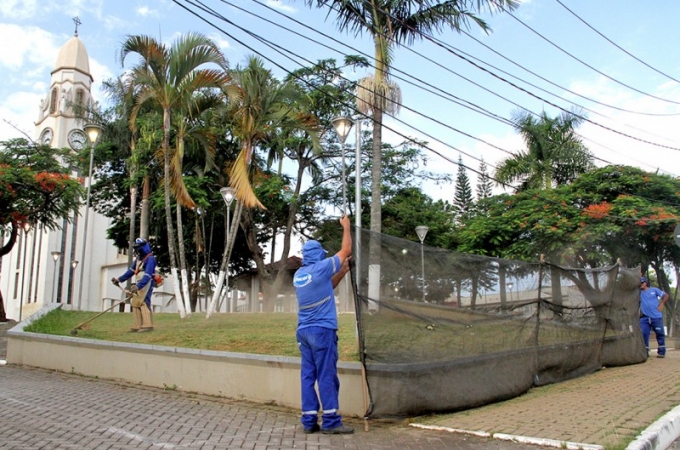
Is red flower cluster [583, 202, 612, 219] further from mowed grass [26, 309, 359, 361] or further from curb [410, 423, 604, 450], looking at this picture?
curb [410, 423, 604, 450]

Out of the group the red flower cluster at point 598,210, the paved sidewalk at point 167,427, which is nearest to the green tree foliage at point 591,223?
the red flower cluster at point 598,210

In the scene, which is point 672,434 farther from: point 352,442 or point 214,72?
point 214,72

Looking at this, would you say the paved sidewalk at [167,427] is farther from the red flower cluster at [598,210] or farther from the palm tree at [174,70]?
the red flower cluster at [598,210]

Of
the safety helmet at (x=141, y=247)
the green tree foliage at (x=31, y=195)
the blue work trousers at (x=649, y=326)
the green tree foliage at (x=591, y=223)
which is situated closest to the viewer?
the safety helmet at (x=141, y=247)

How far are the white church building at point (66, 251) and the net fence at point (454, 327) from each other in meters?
34.0

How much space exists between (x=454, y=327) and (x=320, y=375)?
1.83 m

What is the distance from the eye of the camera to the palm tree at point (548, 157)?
25.4 metres

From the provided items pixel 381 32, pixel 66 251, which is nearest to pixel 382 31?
pixel 381 32

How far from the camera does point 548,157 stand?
25.6m

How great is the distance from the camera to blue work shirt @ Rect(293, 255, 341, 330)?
17.7 feet

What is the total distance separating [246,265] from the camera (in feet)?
106

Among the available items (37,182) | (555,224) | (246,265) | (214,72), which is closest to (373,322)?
(214,72)

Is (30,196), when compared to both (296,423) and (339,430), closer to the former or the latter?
(296,423)

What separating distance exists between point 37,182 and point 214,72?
10637mm
